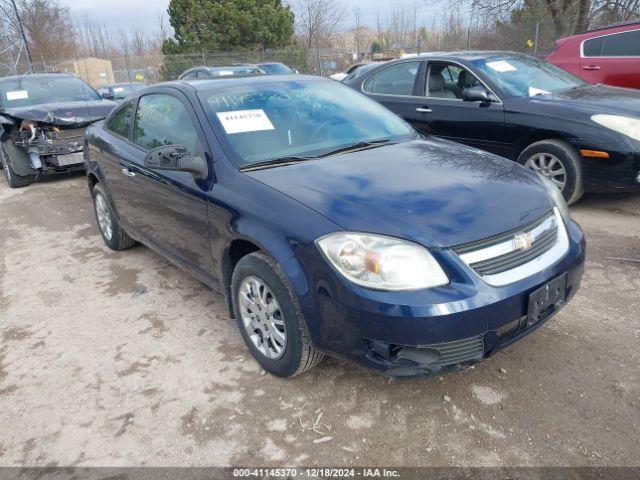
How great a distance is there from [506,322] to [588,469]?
2.22 ft

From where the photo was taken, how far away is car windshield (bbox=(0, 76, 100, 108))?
26.7 ft

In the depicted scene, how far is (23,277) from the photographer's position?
4668mm

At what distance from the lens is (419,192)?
2582 millimetres

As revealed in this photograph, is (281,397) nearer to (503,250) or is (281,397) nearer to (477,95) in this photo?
(503,250)

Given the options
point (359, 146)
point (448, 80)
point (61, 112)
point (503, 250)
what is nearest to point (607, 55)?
point (448, 80)

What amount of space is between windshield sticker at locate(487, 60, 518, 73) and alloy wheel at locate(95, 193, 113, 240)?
4.28 meters

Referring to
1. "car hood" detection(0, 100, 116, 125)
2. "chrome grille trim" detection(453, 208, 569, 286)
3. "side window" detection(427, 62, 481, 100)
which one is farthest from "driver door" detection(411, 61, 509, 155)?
"car hood" detection(0, 100, 116, 125)

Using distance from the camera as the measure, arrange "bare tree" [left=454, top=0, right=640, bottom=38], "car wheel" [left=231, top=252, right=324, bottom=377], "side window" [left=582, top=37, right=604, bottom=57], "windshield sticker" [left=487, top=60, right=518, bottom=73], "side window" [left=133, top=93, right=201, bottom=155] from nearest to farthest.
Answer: "car wheel" [left=231, top=252, right=324, bottom=377], "side window" [left=133, top=93, right=201, bottom=155], "windshield sticker" [left=487, top=60, right=518, bottom=73], "side window" [left=582, top=37, right=604, bottom=57], "bare tree" [left=454, top=0, right=640, bottom=38]

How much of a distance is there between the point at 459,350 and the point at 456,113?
13.0ft

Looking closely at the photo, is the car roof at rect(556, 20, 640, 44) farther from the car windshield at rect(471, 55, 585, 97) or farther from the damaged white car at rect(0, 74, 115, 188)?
the damaged white car at rect(0, 74, 115, 188)

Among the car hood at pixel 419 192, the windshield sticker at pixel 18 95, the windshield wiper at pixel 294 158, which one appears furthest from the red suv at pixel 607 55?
the windshield sticker at pixel 18 95

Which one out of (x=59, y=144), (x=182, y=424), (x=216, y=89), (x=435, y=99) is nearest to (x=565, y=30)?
(x=435, y=99)

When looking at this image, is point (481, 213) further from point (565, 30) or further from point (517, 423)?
point (565, 30)

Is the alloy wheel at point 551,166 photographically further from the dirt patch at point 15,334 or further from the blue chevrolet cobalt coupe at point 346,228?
the dirt patch at point 15,334
